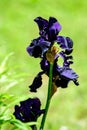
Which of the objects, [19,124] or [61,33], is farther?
[61,33]

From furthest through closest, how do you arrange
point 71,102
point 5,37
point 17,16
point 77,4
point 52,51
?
point 77,4
point 17,16
point 5,37
point 71,102
point 52,51

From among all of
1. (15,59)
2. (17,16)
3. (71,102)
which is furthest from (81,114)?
(17,16)

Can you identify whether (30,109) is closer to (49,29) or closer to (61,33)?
(49,29)

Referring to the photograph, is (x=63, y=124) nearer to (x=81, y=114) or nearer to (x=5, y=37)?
(x=81, y=114)

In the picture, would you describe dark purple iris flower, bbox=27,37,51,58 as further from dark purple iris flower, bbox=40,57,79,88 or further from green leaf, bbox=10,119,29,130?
green leaf, bbox=10,119,29,130

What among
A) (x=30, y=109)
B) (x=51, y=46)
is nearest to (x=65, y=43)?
(x=51, y=46)

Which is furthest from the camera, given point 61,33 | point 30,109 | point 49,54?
point 61,33
